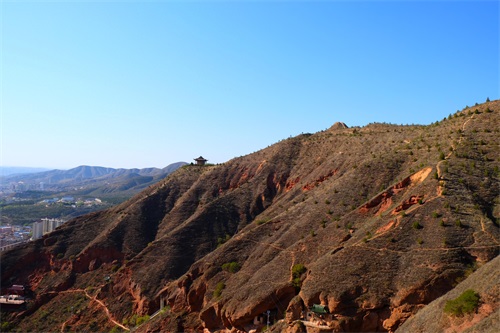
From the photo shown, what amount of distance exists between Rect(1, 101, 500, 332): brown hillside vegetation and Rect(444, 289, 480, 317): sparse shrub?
3.96 metres

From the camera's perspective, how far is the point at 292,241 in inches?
1307

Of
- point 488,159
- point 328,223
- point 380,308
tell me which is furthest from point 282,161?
point 380,308

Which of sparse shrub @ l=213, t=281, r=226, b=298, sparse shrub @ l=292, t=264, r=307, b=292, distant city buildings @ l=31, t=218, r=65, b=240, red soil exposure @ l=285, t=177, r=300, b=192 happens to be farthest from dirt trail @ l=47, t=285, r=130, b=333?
distant city buildings @ l=31, t=218, r=65, b=240

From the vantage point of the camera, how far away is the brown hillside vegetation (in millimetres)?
23953

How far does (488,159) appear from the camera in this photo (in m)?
32.4

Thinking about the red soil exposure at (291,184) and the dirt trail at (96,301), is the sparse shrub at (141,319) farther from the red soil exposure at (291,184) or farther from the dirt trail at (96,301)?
the red soil exposure at (291,184)

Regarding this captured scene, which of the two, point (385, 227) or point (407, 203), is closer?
point (385, 227)

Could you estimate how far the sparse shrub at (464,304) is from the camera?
17297mm

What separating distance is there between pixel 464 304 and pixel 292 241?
16649 mm

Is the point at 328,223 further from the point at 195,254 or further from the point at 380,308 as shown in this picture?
the point at 195,254

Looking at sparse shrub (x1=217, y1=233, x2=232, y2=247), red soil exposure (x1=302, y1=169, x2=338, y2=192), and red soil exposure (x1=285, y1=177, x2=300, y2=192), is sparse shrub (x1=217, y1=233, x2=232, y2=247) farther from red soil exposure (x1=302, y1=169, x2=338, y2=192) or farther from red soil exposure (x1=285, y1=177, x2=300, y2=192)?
red soil exposure (x1=285, y1=177, x2=300, y2=192)

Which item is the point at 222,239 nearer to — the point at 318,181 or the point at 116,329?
the point at 318,181

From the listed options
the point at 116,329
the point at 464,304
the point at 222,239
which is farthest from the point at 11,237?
the point at 464,304

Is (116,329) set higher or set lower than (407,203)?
lower
